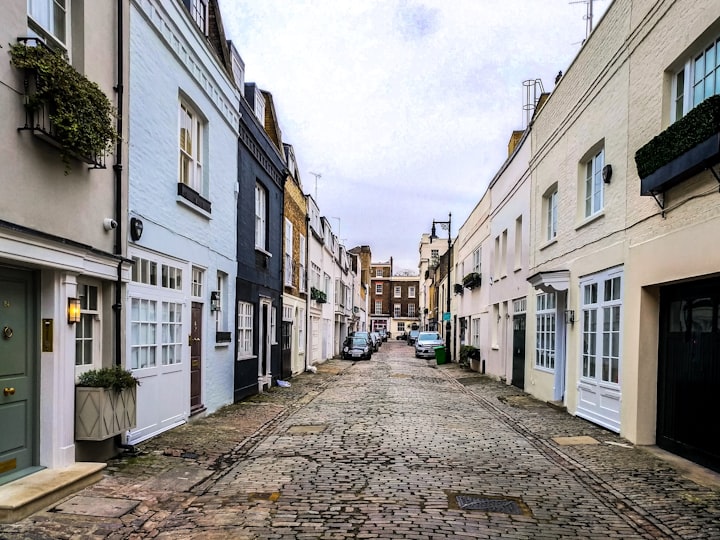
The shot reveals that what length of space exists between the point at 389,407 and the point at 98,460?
6869 mm

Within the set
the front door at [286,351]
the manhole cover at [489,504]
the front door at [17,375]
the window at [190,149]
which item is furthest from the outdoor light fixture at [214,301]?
the manhole cover at [489,504]

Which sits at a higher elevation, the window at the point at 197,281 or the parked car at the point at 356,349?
the window at the point at 197,281

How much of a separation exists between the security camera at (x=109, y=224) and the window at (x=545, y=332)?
32.2 feet


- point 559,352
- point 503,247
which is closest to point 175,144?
point 559,352

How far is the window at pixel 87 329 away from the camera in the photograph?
6629 millimetres

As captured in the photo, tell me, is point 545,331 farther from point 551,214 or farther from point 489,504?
point 489,504

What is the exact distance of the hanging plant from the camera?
209 inches

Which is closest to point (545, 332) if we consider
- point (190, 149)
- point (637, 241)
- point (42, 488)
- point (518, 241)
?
point (518, 241)

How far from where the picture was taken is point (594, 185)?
36.0 ft

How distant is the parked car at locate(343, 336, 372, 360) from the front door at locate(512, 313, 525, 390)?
50.8ft

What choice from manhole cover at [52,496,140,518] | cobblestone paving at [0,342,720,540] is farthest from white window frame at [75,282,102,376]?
manhole cover at [52,496,140,518]

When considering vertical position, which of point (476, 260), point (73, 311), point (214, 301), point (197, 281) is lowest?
point (214, 301)

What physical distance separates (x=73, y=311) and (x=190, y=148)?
5.04 m

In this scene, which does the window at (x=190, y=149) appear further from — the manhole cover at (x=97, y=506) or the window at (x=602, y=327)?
the window at (x=602, y=327)
